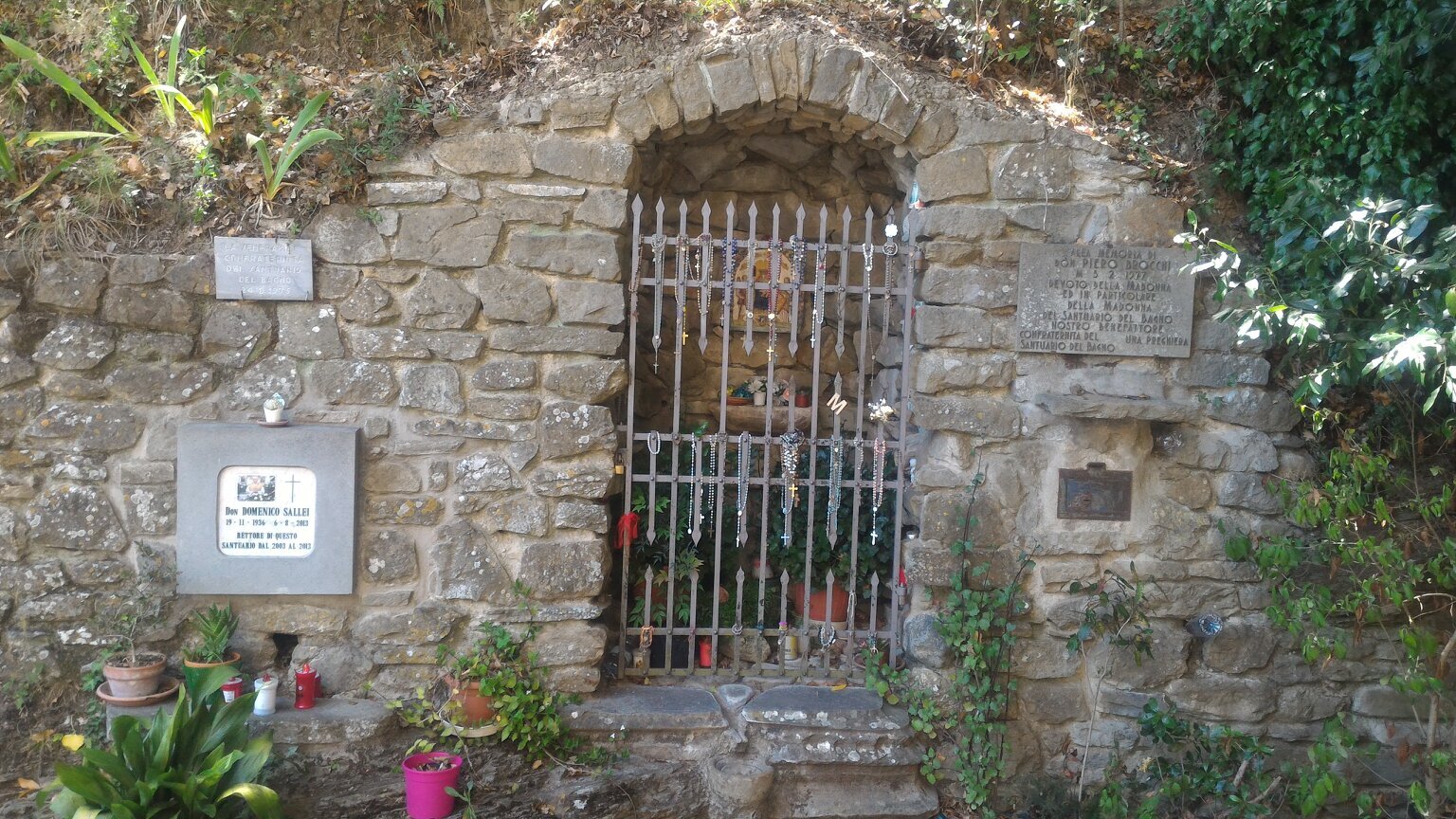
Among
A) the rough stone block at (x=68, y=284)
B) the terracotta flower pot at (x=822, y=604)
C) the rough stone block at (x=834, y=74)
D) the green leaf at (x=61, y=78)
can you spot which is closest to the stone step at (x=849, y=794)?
the terracotta flower pot at (x=822, y=604)

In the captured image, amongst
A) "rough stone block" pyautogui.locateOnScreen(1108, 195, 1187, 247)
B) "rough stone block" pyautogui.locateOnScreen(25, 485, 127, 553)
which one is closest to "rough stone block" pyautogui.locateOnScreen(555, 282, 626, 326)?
"rough stone block" pyautogui.locateOnScreen(25, 485, 127, 553)

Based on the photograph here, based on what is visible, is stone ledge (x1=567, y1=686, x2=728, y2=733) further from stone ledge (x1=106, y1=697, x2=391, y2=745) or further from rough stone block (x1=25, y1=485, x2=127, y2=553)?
rough stone block (x1=25, y1=485, x2=127, y2=553)

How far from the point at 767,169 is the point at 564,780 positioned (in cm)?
272

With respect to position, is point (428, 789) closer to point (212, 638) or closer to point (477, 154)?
point (212, 638)

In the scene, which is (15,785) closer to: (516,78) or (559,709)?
(559,709)

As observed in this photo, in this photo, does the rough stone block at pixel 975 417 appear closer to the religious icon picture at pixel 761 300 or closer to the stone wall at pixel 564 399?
the stone wall at pixel 564 399

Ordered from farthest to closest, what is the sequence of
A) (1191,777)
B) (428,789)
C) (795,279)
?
(795,279) → (1191,777) → (428,789)

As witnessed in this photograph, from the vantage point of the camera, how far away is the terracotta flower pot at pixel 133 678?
3.22m

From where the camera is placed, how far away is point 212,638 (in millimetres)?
3354

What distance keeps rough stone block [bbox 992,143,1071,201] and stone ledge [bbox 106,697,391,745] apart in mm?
2919

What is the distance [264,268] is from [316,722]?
1560 millimetres

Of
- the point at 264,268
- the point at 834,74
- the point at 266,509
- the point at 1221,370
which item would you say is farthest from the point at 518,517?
the point at 1221,370

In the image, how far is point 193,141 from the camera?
352 centimetres

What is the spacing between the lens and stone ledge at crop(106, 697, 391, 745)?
324 centimetres
